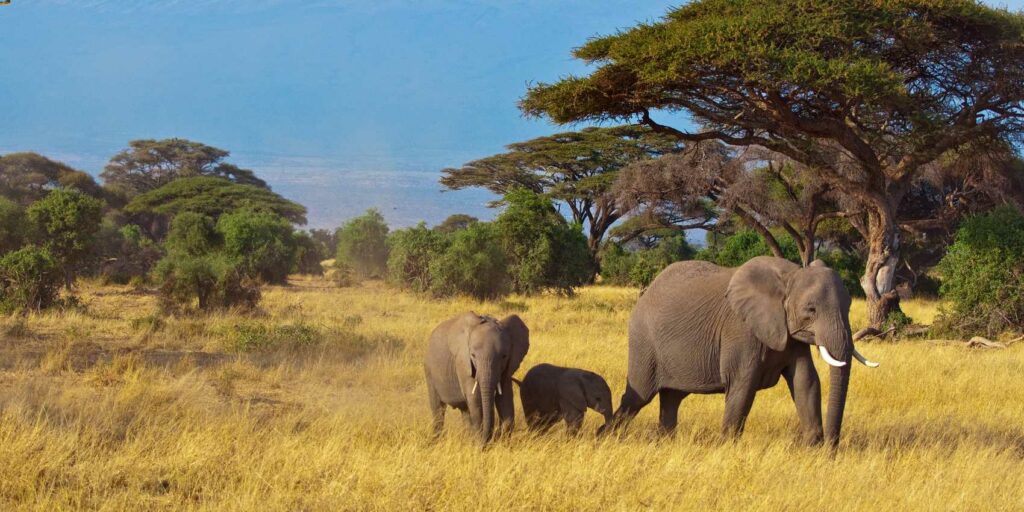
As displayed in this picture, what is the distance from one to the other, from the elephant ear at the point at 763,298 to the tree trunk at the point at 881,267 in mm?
11096

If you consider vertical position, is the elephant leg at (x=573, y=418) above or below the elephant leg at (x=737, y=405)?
below

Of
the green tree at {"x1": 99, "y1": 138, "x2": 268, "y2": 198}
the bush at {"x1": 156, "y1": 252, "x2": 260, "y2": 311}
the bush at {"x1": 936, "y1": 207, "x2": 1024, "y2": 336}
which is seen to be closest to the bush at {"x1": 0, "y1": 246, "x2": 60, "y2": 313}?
the bush at {"x1": 156, "y1": 252, "x2": 260, "y2": 311}

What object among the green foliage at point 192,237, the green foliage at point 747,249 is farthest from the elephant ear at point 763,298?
the green foliage at point 747,249

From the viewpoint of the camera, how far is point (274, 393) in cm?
→ 981

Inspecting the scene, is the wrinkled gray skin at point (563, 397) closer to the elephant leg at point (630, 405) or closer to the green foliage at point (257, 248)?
the elephant leg at point (630, 405)

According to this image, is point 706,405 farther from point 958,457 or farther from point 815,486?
point 815,486

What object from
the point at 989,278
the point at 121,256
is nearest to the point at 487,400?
the point at 989,278

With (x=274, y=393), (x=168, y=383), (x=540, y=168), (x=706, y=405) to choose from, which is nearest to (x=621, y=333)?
(x=706, y=405)

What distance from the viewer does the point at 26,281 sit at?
15.6 metres

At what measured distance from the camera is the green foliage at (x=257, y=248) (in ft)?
86.2

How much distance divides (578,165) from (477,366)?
31877 mm

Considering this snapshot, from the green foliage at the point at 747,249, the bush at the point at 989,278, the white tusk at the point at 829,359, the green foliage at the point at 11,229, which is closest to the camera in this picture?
the white tusk at the point at 829,359

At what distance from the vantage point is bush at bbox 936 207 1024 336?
16.3 metres

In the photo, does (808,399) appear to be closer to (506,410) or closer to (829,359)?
(829,359)
